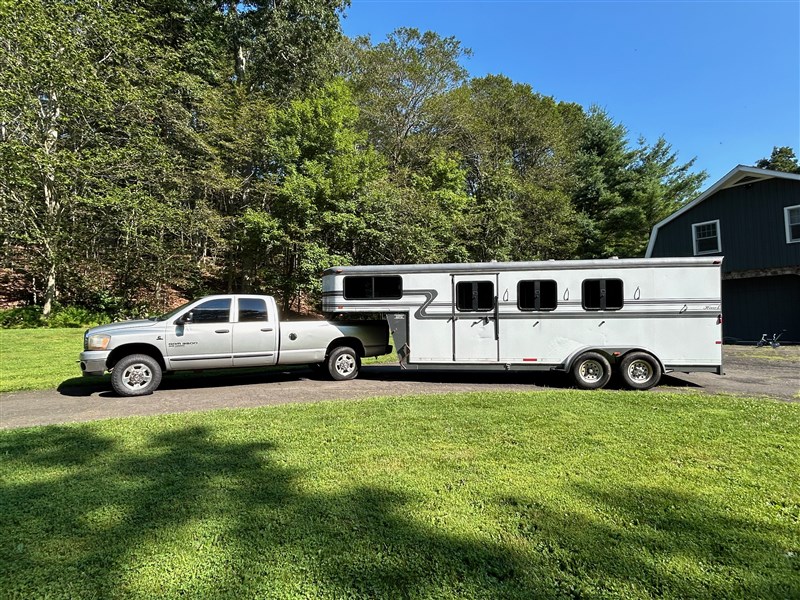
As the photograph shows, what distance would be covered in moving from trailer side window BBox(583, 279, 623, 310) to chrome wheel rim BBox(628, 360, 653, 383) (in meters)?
1.11

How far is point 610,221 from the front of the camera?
26906 mm

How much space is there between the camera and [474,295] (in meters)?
8.88

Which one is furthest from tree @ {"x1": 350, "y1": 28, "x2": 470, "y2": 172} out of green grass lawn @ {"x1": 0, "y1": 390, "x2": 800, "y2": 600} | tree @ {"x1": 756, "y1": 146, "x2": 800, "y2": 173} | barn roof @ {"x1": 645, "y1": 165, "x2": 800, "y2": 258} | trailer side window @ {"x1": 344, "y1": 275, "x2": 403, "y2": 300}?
tree @ {"x1": 756, "y1": 146, "x2": 800, "y2": 173}

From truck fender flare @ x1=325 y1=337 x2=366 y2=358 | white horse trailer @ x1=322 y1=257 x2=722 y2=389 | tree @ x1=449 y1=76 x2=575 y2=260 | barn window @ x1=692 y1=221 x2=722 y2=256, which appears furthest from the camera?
tree @ x1=449 y1=76 x2=575 y2=260

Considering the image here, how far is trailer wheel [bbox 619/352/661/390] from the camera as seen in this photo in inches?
324

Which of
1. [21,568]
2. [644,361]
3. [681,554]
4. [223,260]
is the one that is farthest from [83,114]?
[681,554]

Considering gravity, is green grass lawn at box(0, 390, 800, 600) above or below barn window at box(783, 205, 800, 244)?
below

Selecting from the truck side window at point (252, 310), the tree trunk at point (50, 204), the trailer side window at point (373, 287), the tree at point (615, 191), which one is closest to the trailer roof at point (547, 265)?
the trailer side window at point (373, 287)

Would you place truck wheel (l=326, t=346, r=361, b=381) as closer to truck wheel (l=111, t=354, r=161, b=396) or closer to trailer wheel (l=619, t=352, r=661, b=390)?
truck wheel (l=111, t=354, r=161, b=396)

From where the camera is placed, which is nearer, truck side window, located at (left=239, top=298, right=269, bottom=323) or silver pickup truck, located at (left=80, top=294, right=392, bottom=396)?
silver pickup truck, located at (left=80, top=294, right=392, bottom=396)

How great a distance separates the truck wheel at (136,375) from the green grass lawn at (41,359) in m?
1.69

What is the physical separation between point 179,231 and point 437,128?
1707cm

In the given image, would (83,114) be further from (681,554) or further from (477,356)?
(681,554)

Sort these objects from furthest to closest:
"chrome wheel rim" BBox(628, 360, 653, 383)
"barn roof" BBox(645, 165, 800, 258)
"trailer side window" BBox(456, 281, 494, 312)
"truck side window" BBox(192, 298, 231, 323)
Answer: "barn roof" BBox(645, 165, 800, 258)
"trailer side window" BBox(456, 281, 494, 312)
"truck side window" BBox(192, 298, 231, 323)
"chrome wheel rim" BBox(628, 360, 653, 383)
